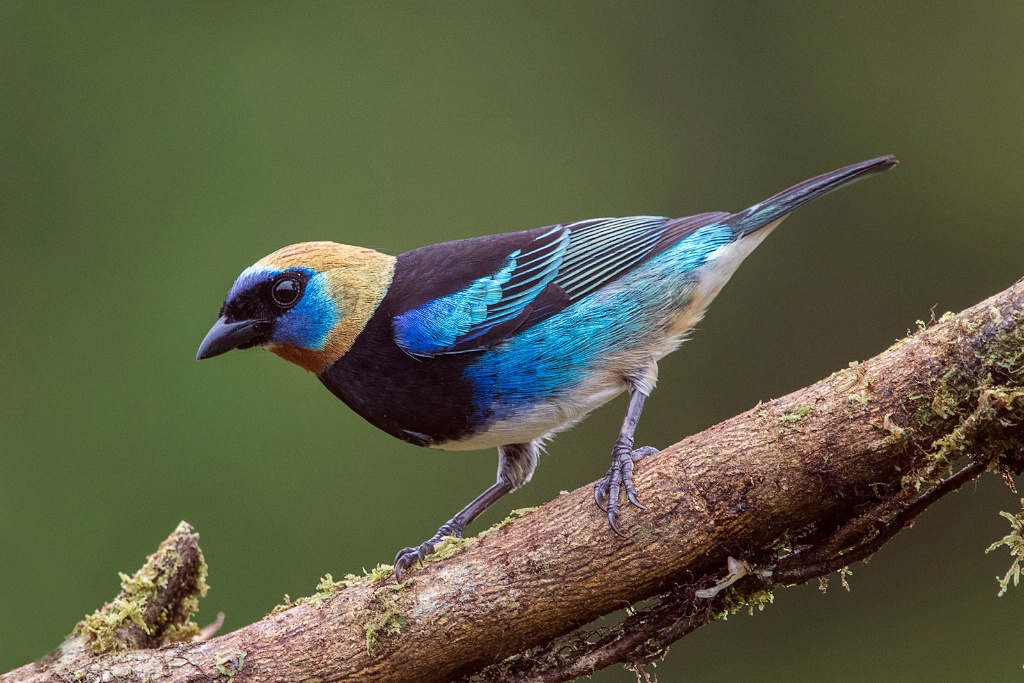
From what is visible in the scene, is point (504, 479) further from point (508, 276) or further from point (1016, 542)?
point (1016, 542)

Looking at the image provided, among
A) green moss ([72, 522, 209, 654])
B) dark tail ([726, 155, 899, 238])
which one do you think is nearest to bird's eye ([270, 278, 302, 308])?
green moss ([72, 522, 209, 654])

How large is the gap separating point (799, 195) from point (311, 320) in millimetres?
1976

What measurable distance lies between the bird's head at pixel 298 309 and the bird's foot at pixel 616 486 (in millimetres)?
1209

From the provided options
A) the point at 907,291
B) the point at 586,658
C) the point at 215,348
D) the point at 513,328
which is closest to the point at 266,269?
the point at 215,348

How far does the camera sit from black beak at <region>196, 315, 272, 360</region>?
4.29 metres

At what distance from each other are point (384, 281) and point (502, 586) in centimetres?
146

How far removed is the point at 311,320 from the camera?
426cm

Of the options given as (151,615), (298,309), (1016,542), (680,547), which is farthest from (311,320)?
(1016,542)

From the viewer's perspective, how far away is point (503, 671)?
3568mm

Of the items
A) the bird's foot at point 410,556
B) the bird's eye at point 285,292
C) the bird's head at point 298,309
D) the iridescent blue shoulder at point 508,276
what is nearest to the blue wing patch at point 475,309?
the iridescent blue shoulder at point 508,276

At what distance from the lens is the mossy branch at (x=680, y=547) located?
3.08 metres

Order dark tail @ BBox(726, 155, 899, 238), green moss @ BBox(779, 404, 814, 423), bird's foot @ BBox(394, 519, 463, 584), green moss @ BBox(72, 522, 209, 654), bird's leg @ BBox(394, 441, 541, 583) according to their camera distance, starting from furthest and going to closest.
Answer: bird's leg @ BBox(394, 441, 541, 583)
dark tail @ BBox(726, 155, 899, 238)
green moss @ BBox(72, 522, 209, 654)
bird's foot @ BBox(394, 519, 463, 584)
green moss @ BBox(779, 404, 814, 423)

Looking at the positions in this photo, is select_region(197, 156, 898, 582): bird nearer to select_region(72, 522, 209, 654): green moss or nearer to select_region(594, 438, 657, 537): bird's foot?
select_region(594, 438, 657, 537): bird's foot

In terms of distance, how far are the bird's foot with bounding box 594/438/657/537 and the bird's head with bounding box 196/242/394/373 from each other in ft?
3.97
